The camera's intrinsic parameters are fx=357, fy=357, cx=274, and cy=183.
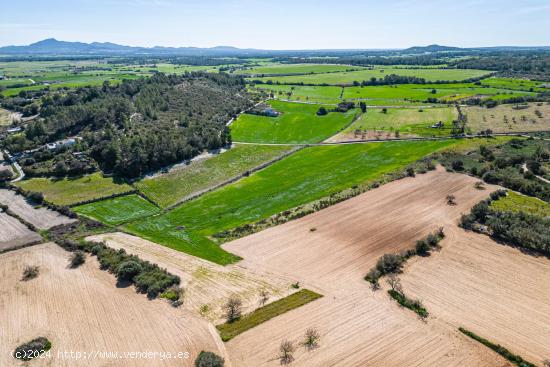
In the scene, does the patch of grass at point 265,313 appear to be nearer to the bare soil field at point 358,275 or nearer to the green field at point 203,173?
the bare soil field at point 358,275

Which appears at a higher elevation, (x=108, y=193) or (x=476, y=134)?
(x=476, y=134)

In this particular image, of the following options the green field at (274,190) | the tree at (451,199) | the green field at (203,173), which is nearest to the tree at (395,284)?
the green field at (274,190)

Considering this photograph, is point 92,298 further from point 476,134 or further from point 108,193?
point 476,134

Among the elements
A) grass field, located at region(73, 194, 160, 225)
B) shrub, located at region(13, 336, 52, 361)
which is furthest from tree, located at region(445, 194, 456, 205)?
shrub, located at region(13, 336, 52, 361)

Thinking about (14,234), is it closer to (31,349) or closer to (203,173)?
(31,349)

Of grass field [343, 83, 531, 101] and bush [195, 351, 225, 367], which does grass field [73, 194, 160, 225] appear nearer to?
bush [195, 351, 225, 367]

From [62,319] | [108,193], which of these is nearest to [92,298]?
[62,319]
